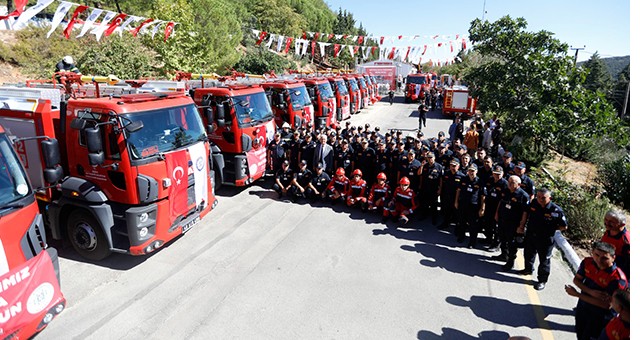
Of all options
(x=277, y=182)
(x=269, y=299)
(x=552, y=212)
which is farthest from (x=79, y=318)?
(x=552, y=212)

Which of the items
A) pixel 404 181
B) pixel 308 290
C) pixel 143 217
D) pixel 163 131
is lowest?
pixel 308 290

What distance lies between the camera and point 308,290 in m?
5.45

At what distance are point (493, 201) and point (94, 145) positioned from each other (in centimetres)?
636

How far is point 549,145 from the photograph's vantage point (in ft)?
38.0

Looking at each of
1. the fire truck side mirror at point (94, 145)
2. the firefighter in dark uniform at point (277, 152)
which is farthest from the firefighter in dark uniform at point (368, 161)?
the fire truck side mirror at point (94, 145)

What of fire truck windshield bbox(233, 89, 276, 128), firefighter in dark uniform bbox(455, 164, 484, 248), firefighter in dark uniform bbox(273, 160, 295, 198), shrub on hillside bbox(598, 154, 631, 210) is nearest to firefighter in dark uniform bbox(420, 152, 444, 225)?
firefighter in dark uniform bbox(455, 164, 484, 248)

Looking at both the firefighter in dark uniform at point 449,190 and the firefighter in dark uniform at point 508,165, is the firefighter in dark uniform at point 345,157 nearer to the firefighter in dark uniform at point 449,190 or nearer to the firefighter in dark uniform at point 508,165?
the firefighter in dark uniform at point 449,190

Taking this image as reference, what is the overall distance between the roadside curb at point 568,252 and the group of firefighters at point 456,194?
86cm

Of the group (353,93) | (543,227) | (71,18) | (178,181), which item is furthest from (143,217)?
(353,93)

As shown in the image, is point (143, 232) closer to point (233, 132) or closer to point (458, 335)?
point (233, 132)

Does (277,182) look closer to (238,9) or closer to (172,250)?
(172,250)

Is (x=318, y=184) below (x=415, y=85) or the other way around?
below

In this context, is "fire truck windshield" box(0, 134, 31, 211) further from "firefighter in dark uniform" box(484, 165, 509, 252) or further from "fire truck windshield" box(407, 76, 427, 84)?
"fire truck windshield" box(407, 76, 427, 84)

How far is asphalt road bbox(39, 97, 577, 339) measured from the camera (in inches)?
184
